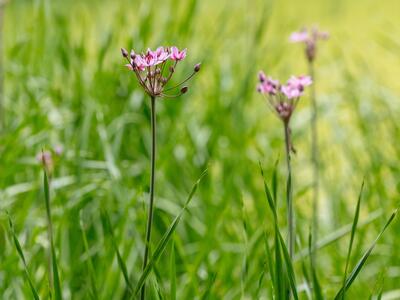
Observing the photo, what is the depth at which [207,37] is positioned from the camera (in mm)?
2338

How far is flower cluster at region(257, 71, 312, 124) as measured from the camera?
908 mm

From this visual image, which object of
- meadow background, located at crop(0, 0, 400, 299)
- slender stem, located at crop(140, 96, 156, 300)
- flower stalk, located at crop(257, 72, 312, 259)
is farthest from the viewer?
meadow background, located at crop(0, 0, 400, 299)

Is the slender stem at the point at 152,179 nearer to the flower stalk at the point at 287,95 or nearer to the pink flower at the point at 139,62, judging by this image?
the pink flower at the point at 139,62

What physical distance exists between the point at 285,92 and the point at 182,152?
1034 millimetres

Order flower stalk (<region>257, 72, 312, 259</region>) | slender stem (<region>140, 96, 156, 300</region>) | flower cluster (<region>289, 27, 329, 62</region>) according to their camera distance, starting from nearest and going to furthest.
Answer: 1. slender stem (<region>140, 96, 156, 300</region>)
2. flower stalk (<region>257, 72, 312, 259</region>)
3. flower cluster (<region>289, 27, 329, 62</region>)

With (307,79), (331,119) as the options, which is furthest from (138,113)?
(307,79)

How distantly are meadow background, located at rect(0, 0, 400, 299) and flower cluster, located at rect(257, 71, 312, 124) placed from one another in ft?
1.27

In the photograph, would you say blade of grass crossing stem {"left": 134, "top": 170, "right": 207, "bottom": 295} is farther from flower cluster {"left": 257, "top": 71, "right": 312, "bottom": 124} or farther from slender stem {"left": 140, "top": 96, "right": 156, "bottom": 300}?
flower cluster {"left": 257, "top": 71, "right": 312, "bottom": 124}

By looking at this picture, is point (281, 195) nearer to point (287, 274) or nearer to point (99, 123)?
point (99, 123)

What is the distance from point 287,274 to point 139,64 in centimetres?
28

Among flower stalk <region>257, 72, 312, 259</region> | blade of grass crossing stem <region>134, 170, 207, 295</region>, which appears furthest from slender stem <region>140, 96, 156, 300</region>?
flower stalk <region>257, 72, 312, 259</region>

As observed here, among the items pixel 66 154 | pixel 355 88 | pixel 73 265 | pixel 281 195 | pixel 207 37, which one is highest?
pixel 207 37

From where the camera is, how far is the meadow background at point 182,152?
1.42 m

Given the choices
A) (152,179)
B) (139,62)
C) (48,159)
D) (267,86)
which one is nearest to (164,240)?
(152,179)
